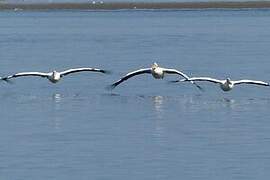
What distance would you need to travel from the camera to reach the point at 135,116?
111 feet

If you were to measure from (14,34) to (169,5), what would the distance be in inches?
1815

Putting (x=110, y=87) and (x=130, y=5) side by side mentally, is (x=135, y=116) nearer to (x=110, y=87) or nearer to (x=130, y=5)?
(x=110, y=87)

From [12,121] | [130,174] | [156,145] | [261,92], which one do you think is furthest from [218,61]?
[130,174]

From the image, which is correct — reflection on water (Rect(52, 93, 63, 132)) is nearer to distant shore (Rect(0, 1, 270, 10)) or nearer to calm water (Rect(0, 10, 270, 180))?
calm water (Rect(0, 10, 270, 180))

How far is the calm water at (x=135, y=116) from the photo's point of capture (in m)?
26.6

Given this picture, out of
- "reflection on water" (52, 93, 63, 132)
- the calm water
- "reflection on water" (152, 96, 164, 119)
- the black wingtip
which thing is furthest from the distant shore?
"reflection on water" (152, 96, 164, 119)

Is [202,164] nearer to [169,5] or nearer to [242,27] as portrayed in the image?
[242,27]

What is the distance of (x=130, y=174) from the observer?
84.7 ft

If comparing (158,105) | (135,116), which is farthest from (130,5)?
(135,116)

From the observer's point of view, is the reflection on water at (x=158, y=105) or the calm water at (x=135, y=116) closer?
the calm water at (x=135, y=116)

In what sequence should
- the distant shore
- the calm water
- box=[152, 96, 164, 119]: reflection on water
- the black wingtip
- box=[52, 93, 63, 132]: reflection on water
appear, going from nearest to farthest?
the calm water → box=[52, 93, 63, 132]: reflection on water → box=[152, 96, 164, 119]: reflection on water → the black wingtip → the distant shore

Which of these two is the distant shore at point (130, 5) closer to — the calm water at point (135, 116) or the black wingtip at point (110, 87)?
the calm water at point (135, 116)

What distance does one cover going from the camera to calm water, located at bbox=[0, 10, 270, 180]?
26625mm

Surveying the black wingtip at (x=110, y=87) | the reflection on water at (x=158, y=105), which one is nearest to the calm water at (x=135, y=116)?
the reflection on water at (x=158, y=105)
